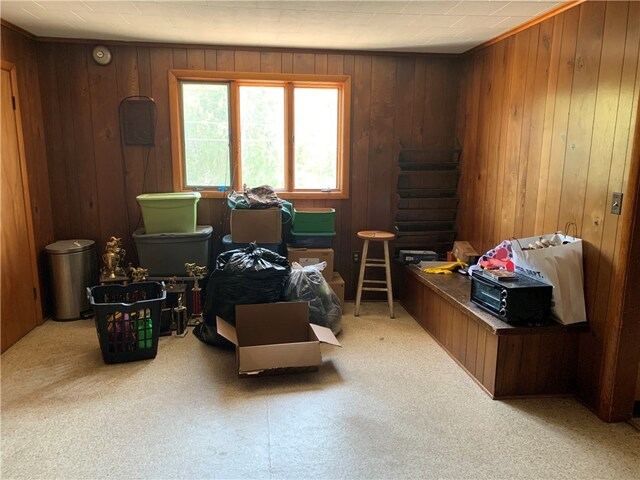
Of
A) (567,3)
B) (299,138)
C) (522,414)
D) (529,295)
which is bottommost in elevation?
(522,414)

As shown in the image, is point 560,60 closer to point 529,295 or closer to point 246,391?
point 529,295

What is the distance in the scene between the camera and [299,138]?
4074 mm

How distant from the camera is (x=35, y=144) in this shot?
11.6 feet

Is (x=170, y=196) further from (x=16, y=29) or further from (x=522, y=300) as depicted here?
(x=522, y=300)

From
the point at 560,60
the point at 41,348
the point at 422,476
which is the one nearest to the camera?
the point at 422,476

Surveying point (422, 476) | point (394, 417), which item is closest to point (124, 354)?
point (394, 417)

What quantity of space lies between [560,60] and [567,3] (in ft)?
1.02

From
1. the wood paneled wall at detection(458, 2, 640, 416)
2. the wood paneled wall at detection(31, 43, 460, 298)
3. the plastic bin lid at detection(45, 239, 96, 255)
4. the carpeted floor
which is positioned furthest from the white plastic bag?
the plastic bin lid at detection(45, 239, 96, 255)

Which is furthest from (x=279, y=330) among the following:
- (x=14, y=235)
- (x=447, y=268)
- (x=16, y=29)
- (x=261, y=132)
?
(x=16, y=29)

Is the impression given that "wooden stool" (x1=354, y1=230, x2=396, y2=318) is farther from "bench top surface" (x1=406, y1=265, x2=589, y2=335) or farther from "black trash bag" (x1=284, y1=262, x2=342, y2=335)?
"black trash bag" (x1=284, y1=262, x2=342, y2=335)

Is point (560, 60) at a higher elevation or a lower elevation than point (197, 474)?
higher

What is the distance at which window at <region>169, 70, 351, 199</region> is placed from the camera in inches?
153

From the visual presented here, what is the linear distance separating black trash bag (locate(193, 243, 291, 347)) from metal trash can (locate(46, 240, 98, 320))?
1222 mm

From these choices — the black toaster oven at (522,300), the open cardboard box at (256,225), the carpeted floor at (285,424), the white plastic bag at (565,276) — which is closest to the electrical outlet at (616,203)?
the white plastic bag at (565,276)
